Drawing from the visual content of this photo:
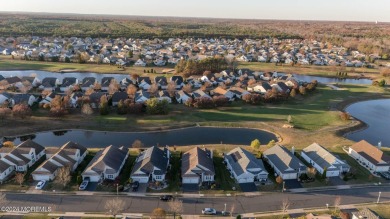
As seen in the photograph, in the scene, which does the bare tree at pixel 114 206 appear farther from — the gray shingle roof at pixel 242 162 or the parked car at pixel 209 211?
the gray shingle roof at pixel 242 162

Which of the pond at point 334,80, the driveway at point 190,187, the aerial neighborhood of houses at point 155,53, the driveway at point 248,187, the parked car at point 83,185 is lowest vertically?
the parked car at point 83,185

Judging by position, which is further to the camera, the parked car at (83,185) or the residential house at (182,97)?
the residential house at (182,97)

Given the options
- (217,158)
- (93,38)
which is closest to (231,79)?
(217,158)

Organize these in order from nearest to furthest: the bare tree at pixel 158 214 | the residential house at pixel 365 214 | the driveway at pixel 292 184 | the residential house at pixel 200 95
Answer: the residential house at pixel 365 214 → the bare tree at pixel 158 214 → the driveway at pixel 292 184 → the residential house at pixel 200 95

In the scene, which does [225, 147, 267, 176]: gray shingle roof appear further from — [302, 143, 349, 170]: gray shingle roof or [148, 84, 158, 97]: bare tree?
[148, 84, 158, 97]: bare tree

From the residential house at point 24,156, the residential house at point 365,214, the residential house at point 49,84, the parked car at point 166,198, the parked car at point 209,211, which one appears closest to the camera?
the residential house at point 365,214

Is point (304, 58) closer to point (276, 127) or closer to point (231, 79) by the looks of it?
point (231, 79)

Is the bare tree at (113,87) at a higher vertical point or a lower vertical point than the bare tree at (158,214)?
higher

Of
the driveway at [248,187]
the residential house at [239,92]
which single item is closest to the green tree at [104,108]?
the residential house at [239,92]
